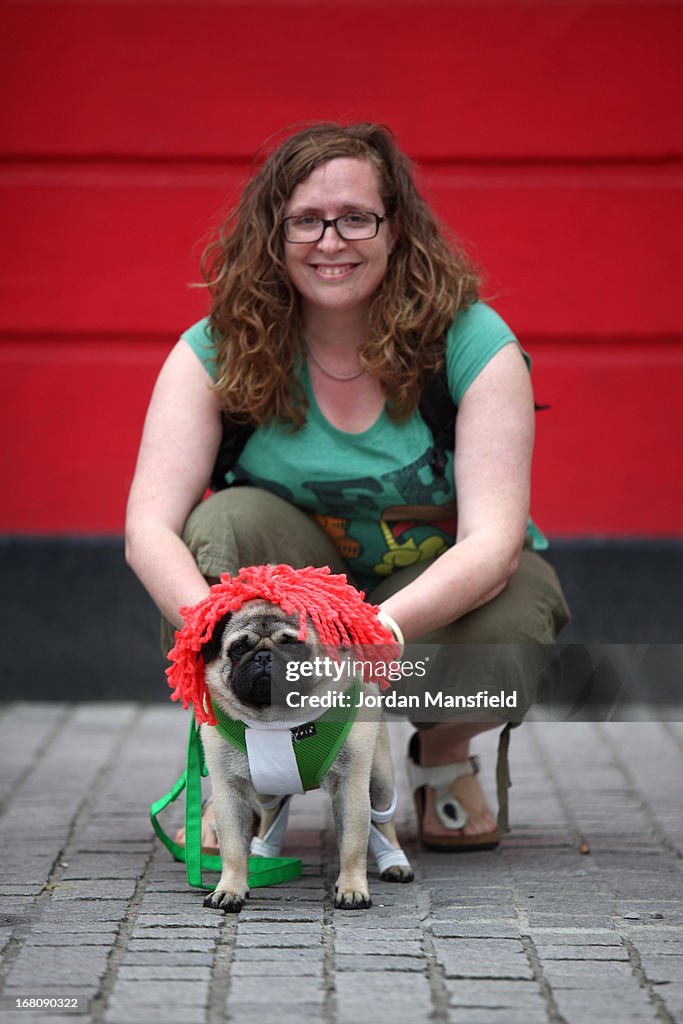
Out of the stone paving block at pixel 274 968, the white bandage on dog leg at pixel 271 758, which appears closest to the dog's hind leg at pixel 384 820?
the white bandage on dog leg at pixel 271 758

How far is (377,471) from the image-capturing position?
3.46m

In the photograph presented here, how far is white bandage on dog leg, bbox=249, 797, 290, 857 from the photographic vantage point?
A: 3.30 meters

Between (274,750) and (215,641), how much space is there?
26 centimetres

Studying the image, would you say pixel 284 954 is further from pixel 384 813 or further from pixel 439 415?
pixel 439 415

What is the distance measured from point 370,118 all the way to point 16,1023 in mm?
3801

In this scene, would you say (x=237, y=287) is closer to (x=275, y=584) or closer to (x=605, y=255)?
(x=275, y=584)

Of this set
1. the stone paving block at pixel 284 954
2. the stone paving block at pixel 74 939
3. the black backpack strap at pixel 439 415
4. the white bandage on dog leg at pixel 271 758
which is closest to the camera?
the stone paving block at pixel 284 954

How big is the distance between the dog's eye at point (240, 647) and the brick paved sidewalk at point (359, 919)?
21.7 inches

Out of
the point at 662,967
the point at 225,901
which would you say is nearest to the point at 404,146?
the point at 225,901

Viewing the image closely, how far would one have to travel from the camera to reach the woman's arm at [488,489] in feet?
10.4

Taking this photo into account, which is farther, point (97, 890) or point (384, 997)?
point (97, 890)

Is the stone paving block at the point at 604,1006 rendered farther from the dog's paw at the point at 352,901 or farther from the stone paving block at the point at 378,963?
the dog's paw at the point at 352,901

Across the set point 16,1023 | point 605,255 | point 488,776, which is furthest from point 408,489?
point 605,255

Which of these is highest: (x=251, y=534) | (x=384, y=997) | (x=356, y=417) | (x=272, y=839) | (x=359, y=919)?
(x=356, y=417)
